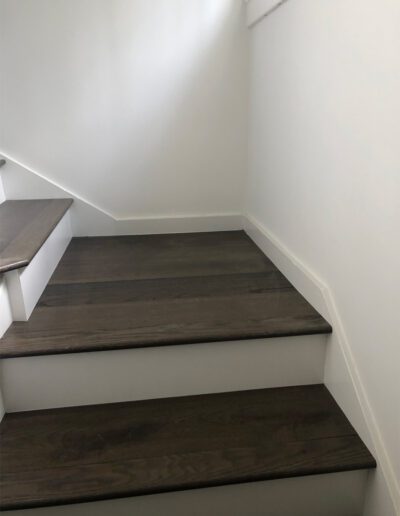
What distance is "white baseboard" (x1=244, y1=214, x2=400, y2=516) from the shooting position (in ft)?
3.51

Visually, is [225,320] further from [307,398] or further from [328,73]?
[328,73]

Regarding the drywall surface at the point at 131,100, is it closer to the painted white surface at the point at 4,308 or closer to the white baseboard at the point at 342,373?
the white baseboard at the point at 342,373

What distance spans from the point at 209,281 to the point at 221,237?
57 centimetres

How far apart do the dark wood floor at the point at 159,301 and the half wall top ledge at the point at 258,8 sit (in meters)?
0.97

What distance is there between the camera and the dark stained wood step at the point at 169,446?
1.05m

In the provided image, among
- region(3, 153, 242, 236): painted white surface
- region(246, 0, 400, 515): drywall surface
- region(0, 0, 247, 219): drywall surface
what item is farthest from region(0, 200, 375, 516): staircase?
region(0, 0, 247, 219): drywall surface

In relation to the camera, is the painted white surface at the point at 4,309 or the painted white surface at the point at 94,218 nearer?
the painted white surface at the point at 4,309

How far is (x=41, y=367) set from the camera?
1253 millimetres

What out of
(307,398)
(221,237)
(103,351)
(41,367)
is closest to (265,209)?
(221,237)

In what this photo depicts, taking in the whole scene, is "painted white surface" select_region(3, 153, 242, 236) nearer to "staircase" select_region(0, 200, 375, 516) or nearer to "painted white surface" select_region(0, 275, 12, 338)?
"staircase" select_region(0, 200, 375, 516)

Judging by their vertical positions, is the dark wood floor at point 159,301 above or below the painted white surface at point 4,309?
below

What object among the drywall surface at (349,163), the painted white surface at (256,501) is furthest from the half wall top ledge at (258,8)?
the painted white surface at (256,501)

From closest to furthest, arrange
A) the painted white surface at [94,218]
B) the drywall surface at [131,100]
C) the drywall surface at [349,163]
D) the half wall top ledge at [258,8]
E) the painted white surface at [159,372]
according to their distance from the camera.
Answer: the drywall surface at [349,163]
the painted white surface at [159,372]
the half wall top ledge at [258,8]
the drywall surface at [131,100]
the painted white surface at [94,218]

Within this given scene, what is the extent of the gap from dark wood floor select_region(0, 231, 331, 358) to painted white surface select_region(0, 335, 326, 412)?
36mm
